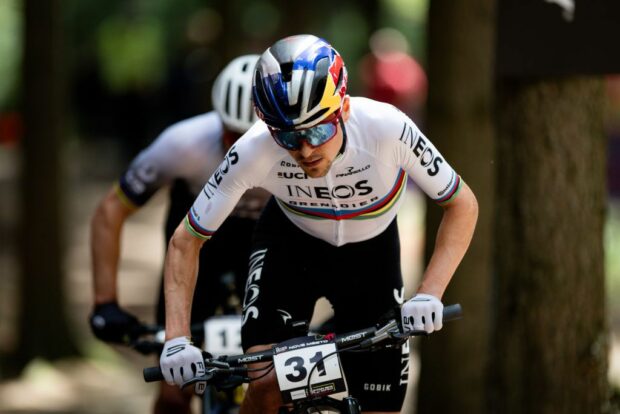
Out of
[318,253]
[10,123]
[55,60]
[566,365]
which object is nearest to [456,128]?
[566,365]

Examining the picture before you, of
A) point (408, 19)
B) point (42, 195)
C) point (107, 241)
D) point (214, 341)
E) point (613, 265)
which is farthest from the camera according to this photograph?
point (408, 19)

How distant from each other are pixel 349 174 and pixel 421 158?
28 cm

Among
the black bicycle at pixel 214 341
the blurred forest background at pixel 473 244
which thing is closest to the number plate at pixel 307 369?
the black bicycle at pixel 214 341

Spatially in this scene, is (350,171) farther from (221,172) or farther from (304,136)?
(221,172)

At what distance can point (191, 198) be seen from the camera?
543 cm

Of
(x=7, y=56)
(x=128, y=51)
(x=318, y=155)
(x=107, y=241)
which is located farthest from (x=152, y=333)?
(x=128, y=51)

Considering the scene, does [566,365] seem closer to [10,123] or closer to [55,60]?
[55,60]

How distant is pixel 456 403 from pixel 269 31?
23031mm

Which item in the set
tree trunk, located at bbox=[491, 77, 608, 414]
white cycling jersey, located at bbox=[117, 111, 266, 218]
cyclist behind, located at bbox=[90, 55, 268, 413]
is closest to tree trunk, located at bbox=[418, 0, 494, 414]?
tree trunk, located at bbox=[491, 77, 608, 414]

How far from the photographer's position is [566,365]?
587 centimetres

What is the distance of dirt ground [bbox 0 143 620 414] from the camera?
9.22 m

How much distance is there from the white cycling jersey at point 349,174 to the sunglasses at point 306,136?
21 centimetres

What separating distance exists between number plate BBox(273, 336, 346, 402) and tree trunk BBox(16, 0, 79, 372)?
258 inches

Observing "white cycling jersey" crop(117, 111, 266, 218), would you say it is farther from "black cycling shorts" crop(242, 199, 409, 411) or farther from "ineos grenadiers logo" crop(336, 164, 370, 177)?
"ineos grenadiers logo" crop(336, 164, 370, 177)
